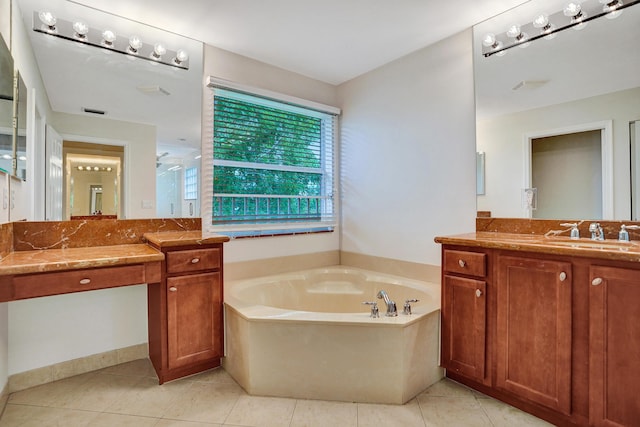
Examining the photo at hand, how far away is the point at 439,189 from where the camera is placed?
2561 millimetres

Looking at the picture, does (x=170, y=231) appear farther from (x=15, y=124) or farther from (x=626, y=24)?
(x=626, y=24)

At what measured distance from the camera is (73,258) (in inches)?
67.9

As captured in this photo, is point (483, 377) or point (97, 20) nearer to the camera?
point (483, 377)

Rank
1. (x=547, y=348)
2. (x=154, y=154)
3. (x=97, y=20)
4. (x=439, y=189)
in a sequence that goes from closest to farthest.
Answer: (x=547, y=348)
(x=97, y=20)
(x=154, y=154)
(x=439, y=189)

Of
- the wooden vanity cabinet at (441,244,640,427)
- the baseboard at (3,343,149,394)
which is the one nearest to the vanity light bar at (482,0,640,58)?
the wooden vanity cabinet at (441,244,640,427)

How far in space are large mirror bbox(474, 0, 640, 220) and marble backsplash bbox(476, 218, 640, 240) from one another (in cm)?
4

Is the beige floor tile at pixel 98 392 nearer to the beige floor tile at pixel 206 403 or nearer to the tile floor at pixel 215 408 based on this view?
the tile floor at pixel 215 408

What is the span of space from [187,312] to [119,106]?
1450mm

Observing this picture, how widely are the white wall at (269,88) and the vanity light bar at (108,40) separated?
26 centimetres

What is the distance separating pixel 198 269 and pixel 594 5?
2800 mm

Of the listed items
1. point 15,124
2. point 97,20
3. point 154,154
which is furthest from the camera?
point 154,154

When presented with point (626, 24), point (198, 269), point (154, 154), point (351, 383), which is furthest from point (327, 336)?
point (626, 24)

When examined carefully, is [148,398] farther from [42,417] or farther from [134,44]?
[134,44]

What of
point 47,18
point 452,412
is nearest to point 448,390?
point 452,412
